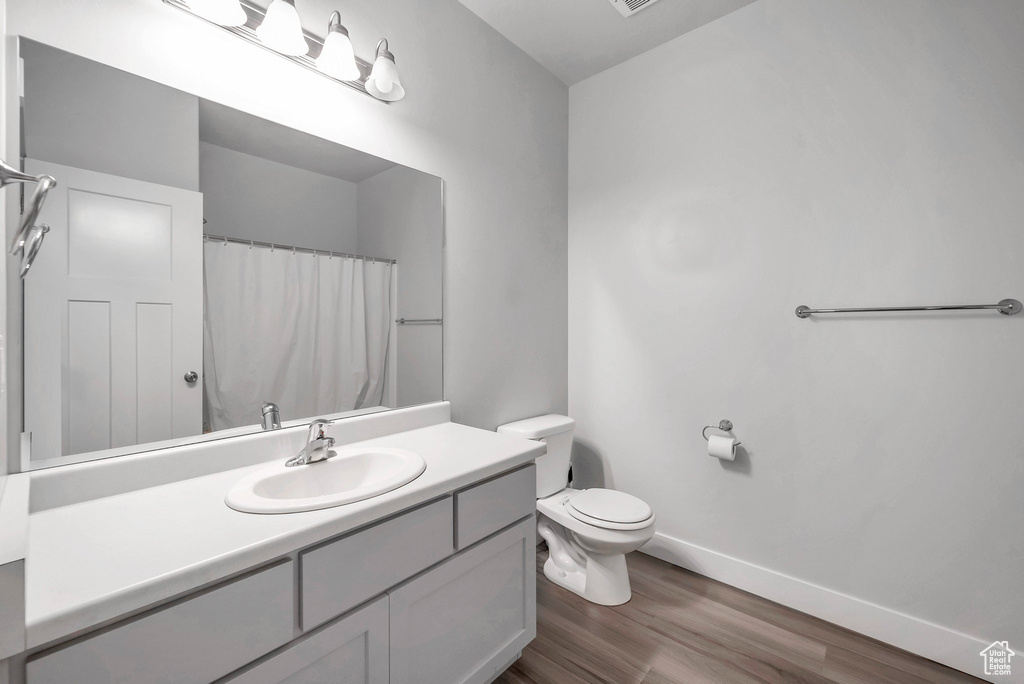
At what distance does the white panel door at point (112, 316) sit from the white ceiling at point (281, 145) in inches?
8.1

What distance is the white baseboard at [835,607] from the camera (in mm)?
1517

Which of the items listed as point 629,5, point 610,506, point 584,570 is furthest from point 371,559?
point 629,5

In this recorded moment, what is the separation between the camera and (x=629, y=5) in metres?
1.87

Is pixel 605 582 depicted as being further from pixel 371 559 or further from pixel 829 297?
pixel 829 297

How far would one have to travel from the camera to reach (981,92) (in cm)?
145

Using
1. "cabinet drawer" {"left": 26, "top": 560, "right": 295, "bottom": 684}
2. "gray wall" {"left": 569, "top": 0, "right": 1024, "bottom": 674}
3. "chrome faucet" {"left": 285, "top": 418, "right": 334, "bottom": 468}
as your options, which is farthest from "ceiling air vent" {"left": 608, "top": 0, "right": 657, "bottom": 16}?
"cabinet drawer" {"left": 26, "top": 560, "right": 295, "bottom": 684}

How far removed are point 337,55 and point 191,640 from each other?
1525 millimetres

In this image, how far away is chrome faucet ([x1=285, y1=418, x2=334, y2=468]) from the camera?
1232 millimetres

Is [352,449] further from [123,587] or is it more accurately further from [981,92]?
[981,92]

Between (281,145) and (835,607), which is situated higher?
(281,145)

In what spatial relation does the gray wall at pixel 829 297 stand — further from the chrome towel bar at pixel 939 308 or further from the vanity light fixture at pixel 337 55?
the vanity light fixture at pixel 337 55

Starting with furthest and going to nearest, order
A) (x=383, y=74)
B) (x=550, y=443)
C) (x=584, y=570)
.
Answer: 1. (x=550, y=443)
2. (x=584, y=570)
3. (x=383, y=74)

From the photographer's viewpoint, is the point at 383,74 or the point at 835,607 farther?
the point at 835,607

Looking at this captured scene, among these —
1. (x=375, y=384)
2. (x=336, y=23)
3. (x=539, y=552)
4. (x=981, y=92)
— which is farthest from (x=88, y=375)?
(x=981, y=92)
